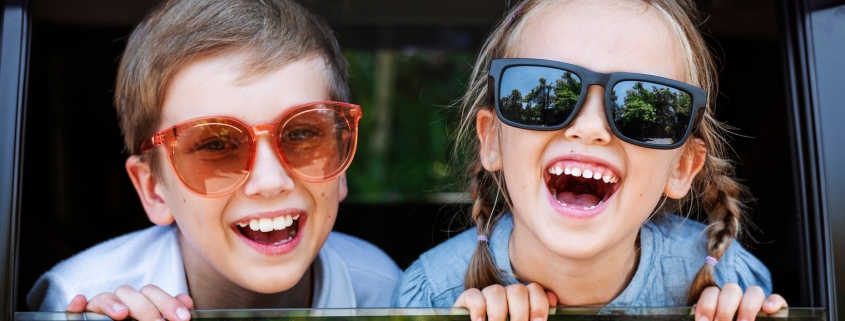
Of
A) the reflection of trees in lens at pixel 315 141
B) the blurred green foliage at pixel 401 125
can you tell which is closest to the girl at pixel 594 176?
the reflection of trees in lens at pixel 315 141

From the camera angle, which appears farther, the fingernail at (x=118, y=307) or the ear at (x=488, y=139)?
the ear at (x=488, y=139)

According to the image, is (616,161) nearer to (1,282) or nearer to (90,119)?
(1,282)

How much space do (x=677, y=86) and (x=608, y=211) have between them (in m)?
0.32

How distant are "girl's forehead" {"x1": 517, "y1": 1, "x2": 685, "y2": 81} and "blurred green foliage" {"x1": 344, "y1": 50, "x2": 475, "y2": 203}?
5.58 feet

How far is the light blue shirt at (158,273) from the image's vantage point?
1788 mm

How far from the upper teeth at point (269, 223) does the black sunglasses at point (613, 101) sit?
2.00ft

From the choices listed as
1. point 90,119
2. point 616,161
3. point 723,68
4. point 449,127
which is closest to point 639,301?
point 616,161

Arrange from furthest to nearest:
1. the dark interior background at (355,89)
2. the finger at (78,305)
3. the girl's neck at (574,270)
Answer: the dark interior background at (355,89) < the girl's neck at (574,270) < the finger at (78,305)

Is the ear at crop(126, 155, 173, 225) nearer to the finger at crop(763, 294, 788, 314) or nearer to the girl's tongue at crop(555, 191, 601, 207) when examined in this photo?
the girl's tongue at crop(555, 191, 601, 207)

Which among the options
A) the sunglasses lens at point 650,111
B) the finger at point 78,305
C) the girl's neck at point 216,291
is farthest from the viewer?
the girl's neck at point 216,291

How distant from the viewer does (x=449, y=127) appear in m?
2.27

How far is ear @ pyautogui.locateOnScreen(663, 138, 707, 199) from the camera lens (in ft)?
5.69

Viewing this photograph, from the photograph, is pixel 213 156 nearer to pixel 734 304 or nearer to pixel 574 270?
pixel 574 270

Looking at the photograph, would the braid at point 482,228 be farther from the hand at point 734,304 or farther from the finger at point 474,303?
the hand at point 734,304
